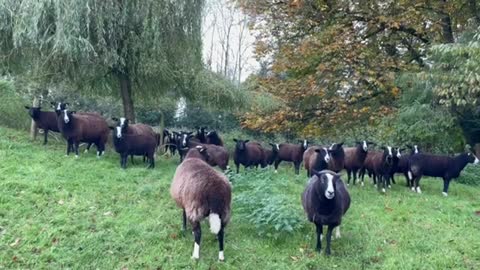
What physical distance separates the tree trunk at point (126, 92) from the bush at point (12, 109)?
3752 mm

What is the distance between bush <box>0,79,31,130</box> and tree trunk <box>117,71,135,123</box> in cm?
375

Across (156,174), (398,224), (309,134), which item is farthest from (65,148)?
(398,224)

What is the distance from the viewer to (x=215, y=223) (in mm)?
6602

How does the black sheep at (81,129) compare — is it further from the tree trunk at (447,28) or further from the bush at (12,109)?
the tree trunk at (447,28)

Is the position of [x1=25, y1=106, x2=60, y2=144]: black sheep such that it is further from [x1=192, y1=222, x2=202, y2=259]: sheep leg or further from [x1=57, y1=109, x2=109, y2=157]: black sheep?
[x1=192, y1=222, x2=202, y2=259]: sheep leg

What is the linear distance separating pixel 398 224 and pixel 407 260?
1812 millimetres

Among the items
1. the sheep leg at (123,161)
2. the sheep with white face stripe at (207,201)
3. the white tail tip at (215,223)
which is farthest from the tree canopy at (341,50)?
the white tail tip at (215,223)

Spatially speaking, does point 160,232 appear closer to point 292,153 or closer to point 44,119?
point 44,119

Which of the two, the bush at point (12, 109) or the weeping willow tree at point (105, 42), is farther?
the bush at point (12, 109)

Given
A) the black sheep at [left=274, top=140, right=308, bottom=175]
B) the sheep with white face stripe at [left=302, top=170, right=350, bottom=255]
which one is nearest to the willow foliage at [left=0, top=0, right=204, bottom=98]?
the black sheep at [left=274, top=140, right=308, bottom=175]

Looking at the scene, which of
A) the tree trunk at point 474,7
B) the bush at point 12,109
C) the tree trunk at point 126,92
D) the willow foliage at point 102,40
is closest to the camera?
the willow foliage at point 102,40

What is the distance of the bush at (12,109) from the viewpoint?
1667 cm

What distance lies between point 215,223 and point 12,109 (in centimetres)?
1290

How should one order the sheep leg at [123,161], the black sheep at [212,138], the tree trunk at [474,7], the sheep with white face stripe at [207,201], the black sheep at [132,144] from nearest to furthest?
1. the sheep with white face stripe at [207,201]
2. the sheep leg at [123,161]
3. the black sheep at [132,144]
4. the tree trunk at [474,7]
5. the black sheep at [212,138]
